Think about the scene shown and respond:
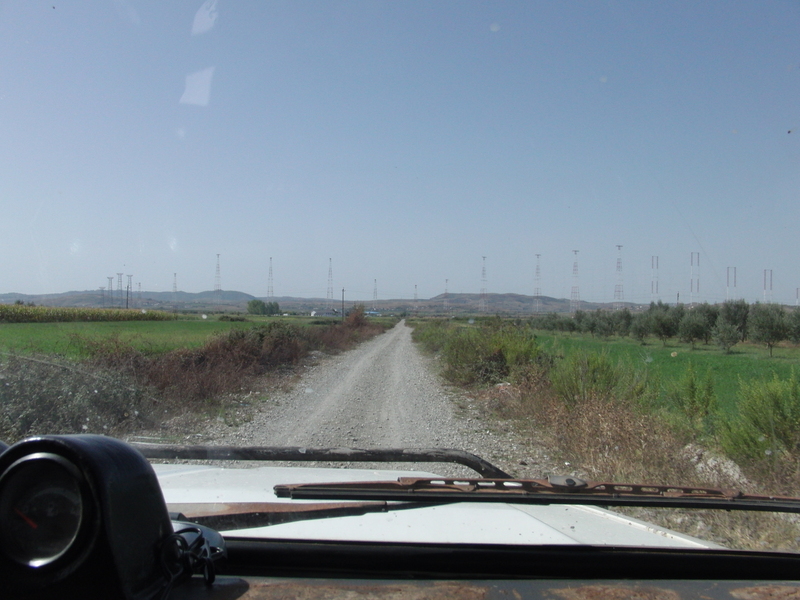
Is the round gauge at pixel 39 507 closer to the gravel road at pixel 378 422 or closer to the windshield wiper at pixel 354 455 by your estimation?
the windshield wiper at pixel 354 455

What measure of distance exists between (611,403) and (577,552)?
255 inches

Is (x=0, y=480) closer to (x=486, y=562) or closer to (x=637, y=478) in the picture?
(x=486, y=562)

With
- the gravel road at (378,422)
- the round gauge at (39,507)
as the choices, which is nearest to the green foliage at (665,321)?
the gravel road at (378,422)

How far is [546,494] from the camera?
100 inches

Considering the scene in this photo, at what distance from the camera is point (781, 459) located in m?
5.75

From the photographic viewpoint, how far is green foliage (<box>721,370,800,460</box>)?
A: 6.03 meters

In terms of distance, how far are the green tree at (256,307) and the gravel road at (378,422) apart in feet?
60.0

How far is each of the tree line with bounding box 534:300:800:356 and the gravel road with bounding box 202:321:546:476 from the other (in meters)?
25.0

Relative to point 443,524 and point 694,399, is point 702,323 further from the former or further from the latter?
point 443,524

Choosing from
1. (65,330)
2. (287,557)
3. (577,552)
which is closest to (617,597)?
(577,552)

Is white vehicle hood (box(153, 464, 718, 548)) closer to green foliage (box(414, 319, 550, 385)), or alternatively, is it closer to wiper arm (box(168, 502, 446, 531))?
wiper arm (box(168, 502, 446, 531))

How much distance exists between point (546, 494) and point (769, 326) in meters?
55.8

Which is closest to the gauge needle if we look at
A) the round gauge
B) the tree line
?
the round gauge

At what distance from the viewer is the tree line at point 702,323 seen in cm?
4906
